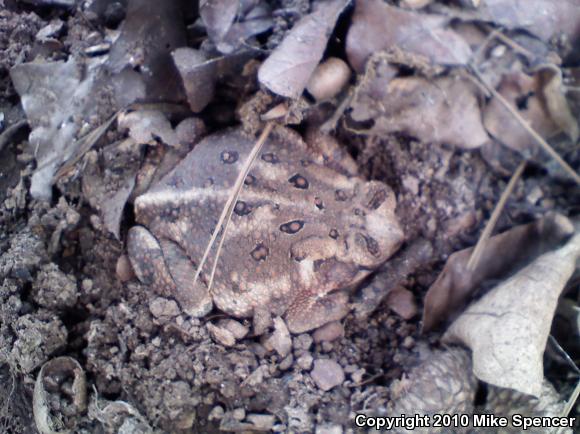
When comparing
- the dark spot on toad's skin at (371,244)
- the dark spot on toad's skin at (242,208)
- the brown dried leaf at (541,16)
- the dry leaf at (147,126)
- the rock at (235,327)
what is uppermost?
the brown dried leaf at (541,16)

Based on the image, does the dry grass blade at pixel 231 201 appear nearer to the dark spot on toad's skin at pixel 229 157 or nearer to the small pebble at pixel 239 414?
the dark spot on toad's skin at pixel 229 157

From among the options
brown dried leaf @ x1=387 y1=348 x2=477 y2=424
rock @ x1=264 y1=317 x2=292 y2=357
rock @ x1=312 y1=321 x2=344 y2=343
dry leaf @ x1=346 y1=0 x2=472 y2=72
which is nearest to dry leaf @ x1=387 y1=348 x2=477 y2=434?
brown dried leaf @ x1=387 y1=348 x2=477 y2=424

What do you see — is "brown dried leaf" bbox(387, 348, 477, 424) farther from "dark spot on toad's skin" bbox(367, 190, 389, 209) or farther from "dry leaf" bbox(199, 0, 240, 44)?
"dry leaf" bbox(199, 0, 240, 44)

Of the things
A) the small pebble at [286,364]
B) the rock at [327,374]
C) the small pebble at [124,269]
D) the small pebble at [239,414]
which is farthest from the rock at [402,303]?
the small pebble at [124,269]

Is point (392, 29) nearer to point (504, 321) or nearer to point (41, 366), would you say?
point (504, 321)

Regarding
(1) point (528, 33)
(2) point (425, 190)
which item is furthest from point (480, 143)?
(1) point (528, 33)

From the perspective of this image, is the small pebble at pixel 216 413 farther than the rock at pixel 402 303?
No
